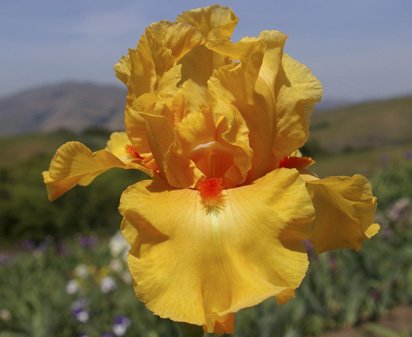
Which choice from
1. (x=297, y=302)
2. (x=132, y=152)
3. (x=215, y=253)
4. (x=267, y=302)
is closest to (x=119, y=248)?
(x=297, y=302)

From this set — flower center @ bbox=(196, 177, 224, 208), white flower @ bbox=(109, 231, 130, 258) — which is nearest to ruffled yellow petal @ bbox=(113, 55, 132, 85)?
flower center @ bbox=(196, 177, 224, 208)

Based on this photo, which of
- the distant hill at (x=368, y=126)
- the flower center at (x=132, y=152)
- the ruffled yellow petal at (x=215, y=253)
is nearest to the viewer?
the ruffled yellow petal at (x=215, y=253)

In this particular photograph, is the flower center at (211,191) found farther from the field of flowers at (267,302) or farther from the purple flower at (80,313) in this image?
the purple flower at (80,313)

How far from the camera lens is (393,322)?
4.61m

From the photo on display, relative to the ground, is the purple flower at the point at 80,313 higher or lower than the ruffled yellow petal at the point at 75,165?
lower

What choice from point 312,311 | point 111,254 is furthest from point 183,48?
point 111,254

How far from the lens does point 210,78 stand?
1260mm

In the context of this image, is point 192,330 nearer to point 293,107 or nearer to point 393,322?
point 293,107

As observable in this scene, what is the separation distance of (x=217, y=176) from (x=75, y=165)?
0.35 m

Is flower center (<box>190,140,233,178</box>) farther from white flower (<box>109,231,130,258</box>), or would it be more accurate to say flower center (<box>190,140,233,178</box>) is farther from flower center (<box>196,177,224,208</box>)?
white flower (<box>109,231,130,258</box>)

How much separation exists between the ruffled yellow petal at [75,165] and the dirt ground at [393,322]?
3573 mm

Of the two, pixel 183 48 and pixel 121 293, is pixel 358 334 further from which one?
pixel 183 48

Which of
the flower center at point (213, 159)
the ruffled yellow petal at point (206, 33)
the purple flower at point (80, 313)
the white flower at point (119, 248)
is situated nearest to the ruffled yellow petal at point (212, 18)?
the ruffled yellow petal at point (206, 33)

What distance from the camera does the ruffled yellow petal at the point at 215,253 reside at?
104 centimetres
